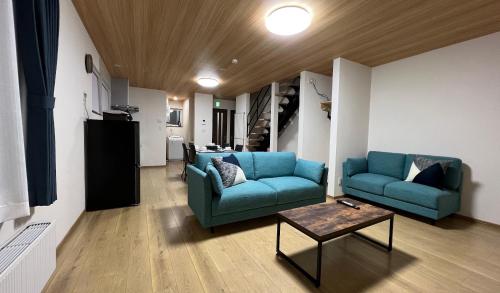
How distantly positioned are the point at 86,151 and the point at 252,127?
511 centimetres

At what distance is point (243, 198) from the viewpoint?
8.29ft

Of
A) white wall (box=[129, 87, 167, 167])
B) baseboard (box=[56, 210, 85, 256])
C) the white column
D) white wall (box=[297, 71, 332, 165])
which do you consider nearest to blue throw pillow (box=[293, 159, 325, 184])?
white wall (box=[297, 71, 332, 165])

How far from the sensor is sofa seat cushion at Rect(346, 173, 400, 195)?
133 inches

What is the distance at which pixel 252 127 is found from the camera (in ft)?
24.5

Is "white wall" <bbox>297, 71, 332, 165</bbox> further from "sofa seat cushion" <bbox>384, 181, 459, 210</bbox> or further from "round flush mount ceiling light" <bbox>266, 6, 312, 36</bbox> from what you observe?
"round flush mount ceiling light" <bbox>266, 6, 312, 36</bbox>

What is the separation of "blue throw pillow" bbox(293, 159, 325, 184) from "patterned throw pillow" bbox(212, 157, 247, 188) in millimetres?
1087

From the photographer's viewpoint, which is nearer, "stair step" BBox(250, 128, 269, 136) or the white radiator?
the white radiator

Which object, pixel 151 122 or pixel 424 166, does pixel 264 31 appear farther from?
pixel 151 122

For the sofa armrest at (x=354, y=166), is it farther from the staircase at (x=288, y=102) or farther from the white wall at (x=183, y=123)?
the white wall at (x=183, y=123)

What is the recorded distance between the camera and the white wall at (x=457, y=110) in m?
2.91

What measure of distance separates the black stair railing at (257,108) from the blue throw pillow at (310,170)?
12.6 feet

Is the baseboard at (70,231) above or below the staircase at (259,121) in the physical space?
below

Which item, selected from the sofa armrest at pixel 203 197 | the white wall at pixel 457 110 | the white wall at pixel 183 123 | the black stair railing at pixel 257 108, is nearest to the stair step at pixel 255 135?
the black stair railing at pixel 257 108

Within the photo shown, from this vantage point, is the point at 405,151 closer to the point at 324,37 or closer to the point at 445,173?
the point at 445,173
